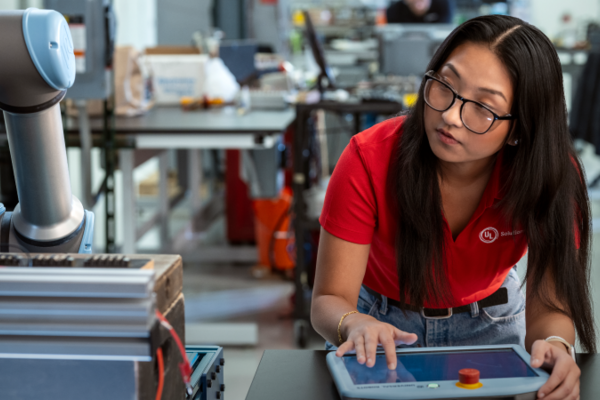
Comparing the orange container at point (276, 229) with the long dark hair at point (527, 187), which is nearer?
the long dark hair at point (527, 187)

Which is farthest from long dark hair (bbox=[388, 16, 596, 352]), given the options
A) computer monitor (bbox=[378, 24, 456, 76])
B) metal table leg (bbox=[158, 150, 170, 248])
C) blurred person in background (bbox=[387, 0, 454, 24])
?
blurred person in background (bbox=[387, 0, 454, 24])

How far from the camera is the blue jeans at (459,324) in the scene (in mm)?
1156

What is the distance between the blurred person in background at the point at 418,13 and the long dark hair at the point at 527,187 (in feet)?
16.2

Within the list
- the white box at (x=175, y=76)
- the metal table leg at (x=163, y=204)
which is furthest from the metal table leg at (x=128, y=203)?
the metal table leg at (x=163, y=204)

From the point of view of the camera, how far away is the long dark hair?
36.9 inches

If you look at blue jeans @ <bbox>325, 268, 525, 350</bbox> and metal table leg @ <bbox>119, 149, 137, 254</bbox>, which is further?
metal table leg @ <bbox>119, 149, 137, 254</bbox>

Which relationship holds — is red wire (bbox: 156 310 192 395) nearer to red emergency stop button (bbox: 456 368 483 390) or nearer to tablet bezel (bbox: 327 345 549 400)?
tablet bezel (bbox: 327 345 549 400)

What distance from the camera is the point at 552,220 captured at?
3.31 feet

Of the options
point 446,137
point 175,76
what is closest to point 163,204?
point 175,76

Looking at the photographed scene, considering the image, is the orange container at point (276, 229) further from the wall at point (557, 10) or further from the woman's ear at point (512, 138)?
the wall at point (557, 10)

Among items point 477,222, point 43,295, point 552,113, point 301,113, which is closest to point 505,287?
point 477,222

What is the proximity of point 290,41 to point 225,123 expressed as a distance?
16.5ft

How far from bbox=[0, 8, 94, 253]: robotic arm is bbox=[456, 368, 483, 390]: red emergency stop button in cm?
42

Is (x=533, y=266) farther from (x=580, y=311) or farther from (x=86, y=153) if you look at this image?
(x=86, y=153)
